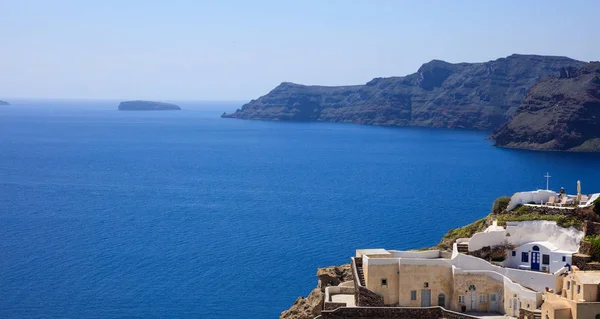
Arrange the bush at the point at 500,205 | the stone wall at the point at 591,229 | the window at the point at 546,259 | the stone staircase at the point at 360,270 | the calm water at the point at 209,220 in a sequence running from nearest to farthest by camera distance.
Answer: the stone staircase at the point at 360,270, the stone wall at the point at 591,229, the window at the point at 546,259, the bush at the point at 500,205, the calm water at the point at 209,220

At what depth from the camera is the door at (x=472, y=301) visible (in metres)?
34.7

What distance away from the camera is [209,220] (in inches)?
3839

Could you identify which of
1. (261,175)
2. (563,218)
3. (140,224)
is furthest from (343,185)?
(563,218)

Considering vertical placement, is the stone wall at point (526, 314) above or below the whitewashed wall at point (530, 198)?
below

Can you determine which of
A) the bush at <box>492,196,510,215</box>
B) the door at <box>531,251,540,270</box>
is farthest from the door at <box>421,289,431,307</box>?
the bush at <box>492,196,510,215</box>

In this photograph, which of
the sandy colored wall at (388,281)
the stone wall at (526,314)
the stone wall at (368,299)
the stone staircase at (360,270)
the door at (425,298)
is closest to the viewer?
the stone wall at (526,314)

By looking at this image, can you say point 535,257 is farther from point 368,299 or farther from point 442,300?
point 368,299

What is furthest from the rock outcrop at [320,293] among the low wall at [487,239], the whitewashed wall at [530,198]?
the whitewashed wall at [530,198]

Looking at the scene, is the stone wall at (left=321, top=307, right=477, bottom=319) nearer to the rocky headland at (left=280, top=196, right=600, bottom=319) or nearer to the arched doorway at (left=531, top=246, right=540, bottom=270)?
the rocky headland at (left=280, top=196, right=600, bottom=319)

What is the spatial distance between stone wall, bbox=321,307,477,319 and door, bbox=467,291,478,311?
168 cm

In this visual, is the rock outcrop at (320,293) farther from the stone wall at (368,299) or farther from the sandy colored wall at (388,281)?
the sandy colored wall at (388,281)

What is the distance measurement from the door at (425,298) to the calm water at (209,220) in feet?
85.0

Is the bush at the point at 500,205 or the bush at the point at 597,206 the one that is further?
the bush at the point at 500,205

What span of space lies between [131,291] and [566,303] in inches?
1713
